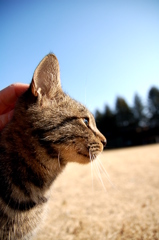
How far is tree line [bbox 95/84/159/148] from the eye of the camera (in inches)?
916

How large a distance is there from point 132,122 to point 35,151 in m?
31.6

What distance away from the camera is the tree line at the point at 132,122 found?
23.3 meters

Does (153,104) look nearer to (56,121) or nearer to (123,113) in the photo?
(123,113)

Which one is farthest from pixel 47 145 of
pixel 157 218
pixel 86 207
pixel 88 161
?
pixel 86 207

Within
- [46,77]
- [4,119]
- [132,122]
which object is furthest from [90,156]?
[132,122]

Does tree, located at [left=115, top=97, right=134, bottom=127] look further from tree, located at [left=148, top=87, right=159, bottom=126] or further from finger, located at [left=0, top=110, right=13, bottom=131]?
finger, located at [left=0, top=110, right=13, bottom=131]

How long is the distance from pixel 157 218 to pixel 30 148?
1.83 metres

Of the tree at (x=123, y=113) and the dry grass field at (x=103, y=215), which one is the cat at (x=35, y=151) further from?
the tree at (x=123, y=113)

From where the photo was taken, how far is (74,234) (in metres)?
2.05

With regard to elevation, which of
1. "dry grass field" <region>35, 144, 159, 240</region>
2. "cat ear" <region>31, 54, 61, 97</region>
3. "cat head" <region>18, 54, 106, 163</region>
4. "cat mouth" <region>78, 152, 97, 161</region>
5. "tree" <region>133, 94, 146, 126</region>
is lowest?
"tree" <region>133, 94, 146, 126</region>

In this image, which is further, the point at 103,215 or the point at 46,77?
the point at 103,215

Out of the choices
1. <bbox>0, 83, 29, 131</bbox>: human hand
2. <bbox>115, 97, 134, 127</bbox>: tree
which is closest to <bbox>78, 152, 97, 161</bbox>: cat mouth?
<bbox>0, 83, 29, 131</bbox>: human hand

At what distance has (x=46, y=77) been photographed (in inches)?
64.2

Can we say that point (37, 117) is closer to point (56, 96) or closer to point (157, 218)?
point (56, 96)
